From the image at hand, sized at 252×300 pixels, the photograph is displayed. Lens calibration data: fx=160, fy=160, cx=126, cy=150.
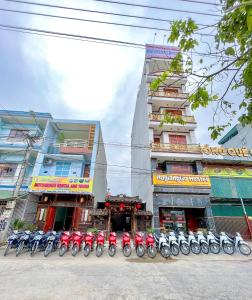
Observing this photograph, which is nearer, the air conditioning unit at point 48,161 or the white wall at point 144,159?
the white wall at point 144,159

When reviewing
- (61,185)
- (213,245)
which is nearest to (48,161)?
(61,185)

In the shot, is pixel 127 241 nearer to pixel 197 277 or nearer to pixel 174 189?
pixel 197 277

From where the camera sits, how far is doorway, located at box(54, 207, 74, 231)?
14152 mm

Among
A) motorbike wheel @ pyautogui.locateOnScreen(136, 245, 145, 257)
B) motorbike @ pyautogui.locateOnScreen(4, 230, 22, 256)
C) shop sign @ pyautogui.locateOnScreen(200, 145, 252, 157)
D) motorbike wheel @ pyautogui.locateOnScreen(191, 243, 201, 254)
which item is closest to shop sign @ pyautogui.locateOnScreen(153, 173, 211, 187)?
shop sign @ pyautogui.locateOnScreen(200, 145, 252, 157)

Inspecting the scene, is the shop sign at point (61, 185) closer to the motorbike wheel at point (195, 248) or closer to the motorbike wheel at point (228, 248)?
the motorbike wheel at point (195, 248)

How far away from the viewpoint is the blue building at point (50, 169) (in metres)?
12.4

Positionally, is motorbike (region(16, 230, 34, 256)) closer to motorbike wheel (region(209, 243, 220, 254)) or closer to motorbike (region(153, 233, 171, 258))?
motorbike (region(153, 233, 171, 258))

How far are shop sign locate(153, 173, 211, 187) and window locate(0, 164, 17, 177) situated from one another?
12.3m

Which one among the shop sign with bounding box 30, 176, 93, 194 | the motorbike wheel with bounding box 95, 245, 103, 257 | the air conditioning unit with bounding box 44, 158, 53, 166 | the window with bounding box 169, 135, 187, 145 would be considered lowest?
the motorbike wheel with bounding box 95, 245, 103, 257

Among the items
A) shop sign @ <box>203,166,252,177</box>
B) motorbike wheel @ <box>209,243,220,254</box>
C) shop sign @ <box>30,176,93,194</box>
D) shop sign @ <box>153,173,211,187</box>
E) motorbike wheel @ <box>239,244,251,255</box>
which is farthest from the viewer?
shop sign @ <box>203,166,252,177</box>

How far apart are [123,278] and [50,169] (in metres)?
12.2

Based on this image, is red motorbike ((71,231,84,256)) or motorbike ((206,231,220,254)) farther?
motorbike ((206,231,220,254))

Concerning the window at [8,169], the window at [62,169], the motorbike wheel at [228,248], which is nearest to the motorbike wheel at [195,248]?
the motorbike wheel at [228,248]

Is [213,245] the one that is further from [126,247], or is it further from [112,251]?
[112,251]
